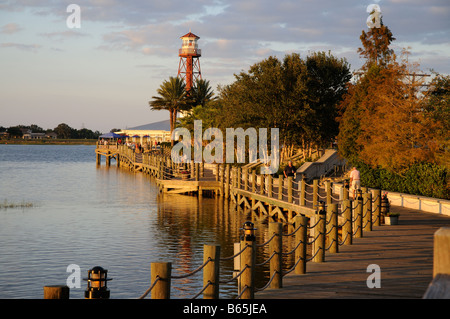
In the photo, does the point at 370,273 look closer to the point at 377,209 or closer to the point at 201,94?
the point at 377,209

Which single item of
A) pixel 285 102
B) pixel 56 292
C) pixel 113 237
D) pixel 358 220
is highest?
pixel 285 102

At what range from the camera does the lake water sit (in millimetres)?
17844

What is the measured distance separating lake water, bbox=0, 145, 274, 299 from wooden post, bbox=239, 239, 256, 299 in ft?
19.0

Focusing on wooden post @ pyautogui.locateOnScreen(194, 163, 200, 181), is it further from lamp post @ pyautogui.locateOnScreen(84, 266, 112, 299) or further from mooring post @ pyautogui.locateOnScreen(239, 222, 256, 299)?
lamp post @ pyautogui.locateOnScreen(84, 266, 112, 299)

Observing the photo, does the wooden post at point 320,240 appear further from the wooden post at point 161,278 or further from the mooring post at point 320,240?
the wooden post at point 161,278

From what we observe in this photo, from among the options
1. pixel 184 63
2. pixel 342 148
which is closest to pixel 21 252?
pixel 342 148

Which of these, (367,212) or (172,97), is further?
(172,97)

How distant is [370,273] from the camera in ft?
40.0

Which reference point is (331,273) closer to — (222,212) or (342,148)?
(222,212)

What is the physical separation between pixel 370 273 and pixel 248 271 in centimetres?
341

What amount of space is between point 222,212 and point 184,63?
65292 mm

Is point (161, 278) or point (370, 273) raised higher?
point (161, 278)

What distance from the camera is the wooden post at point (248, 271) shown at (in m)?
9.98

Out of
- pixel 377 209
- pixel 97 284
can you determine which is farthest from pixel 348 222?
pixel 97 284
